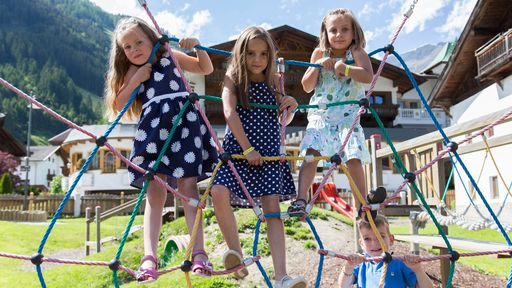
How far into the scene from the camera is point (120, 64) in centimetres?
249

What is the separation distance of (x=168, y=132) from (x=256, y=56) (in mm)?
523

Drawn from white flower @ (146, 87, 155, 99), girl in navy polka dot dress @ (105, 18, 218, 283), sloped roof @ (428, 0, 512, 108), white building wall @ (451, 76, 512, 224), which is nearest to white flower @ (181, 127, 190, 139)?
girl in navy polka dot dress @ (105, 18, 218, 283)

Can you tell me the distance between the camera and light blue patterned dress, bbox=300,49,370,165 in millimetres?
2736

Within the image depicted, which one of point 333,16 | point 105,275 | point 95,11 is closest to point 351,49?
point 333,16

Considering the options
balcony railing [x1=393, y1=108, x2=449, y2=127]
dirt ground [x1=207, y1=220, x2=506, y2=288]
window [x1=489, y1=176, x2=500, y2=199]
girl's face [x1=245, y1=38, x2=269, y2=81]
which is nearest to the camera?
girl's face [x1=245, y1=38, x2=269, y2=81]

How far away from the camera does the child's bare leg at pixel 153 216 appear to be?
7.28 ft

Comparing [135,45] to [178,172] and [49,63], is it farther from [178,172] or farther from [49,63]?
[49,63]

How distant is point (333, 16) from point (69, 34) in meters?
149

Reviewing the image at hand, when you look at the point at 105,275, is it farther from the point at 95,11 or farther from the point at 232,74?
the point at 95,11

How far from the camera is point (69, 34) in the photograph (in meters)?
140

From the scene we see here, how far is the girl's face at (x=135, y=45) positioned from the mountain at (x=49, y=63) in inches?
3823

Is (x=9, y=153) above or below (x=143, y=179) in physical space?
above

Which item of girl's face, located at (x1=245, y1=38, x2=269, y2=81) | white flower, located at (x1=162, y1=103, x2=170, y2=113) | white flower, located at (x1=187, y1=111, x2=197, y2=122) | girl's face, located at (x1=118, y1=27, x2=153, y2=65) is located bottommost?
white flower, located at (x1=187, y1=111, x2=197, y2=122)

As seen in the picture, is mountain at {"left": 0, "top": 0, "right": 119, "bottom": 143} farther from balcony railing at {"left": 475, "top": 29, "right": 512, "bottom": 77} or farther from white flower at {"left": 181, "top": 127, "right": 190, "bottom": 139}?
white flower at {"left": 181, "top": 127, "right": 190, "bottom": 139}
